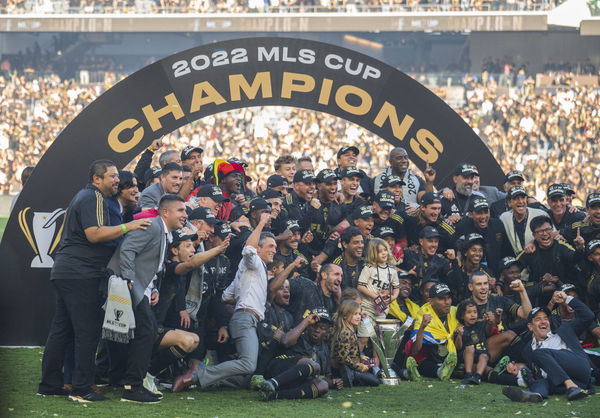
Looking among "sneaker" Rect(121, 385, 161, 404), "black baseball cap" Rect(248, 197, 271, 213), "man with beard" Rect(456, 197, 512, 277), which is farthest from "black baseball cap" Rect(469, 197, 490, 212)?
"sneaker" Rect(121, 385, 161, 404)

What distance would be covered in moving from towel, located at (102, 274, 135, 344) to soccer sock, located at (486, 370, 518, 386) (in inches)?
139

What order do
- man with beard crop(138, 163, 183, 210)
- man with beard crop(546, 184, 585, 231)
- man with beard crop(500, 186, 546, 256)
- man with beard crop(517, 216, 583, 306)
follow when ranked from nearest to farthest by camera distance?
man with beard crop(138, 163, 183, 210)
man with beard crop(517, 216, 583, 306)
man with beard crop(500, 186, 546, 256)
man with beard crop(546, 184, 585, 231)

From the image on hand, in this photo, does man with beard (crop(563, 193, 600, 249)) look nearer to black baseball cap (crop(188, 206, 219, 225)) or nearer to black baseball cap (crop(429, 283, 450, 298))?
black baseball cap (crop(429, 283, 450, 298))

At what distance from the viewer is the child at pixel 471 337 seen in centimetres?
956

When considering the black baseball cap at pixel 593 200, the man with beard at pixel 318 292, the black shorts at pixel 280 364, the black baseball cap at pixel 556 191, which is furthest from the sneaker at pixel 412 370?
the black baseball cap at pixel 556 191

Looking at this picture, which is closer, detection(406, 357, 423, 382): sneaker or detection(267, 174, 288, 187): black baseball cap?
detection(406, 357, 423, 382): sneaker

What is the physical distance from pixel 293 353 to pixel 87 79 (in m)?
33.6

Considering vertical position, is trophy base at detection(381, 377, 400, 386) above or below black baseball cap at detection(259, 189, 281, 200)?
below

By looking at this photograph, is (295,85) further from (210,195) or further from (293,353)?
(293,353)

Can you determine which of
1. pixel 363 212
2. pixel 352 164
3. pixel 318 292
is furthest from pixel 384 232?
pixel 352 164

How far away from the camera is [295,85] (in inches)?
460

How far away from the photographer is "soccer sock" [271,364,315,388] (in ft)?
28.1

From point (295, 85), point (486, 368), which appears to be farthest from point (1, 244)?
point (486, 368)

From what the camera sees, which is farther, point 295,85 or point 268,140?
point 268,140
